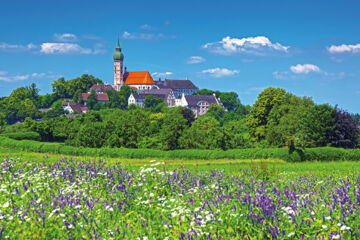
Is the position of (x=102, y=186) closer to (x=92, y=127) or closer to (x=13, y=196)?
(x=13, y=196)

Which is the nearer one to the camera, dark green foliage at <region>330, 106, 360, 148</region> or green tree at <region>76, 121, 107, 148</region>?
dark green foliage at <region>330, 106, 360, 148</region>

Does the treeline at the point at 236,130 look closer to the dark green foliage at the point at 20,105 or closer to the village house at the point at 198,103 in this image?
the dark green foliage at the point at 20,105

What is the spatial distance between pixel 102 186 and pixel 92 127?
41422 mm

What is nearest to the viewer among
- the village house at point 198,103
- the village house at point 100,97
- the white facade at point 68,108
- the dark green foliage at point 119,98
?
the white facade at point 68,108

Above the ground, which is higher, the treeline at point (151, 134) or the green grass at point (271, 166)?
the treeline at point (151, 134)

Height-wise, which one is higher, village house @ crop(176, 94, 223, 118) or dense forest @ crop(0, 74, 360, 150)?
village house @ crop(176, 94, 223, 118)

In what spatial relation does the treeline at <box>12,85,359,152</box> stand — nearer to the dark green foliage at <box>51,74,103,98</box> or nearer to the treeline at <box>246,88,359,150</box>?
the treeline at <box>246,88,359,150</box>

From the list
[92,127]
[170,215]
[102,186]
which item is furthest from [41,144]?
[170,215]

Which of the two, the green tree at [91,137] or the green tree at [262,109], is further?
the green tree at [262,109]

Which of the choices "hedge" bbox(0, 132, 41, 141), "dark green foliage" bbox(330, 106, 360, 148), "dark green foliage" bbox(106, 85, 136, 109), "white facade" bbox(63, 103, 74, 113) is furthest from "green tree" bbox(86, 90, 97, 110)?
"dark green foliage" bbox(330, 106, 360, 148)

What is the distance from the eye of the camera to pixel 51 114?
15388cm

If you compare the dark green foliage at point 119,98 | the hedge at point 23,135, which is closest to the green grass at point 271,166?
the hedge at point 23,135

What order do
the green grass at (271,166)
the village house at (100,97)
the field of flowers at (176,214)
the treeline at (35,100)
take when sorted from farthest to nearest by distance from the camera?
the village house at (100,97)
the treeline at (35,100)
the green grass at (271,166)
the field of flowers at (176,214)

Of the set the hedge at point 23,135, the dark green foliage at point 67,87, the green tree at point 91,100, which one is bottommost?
the hedge at point 23,135
